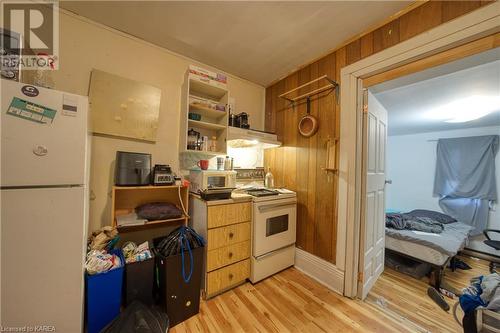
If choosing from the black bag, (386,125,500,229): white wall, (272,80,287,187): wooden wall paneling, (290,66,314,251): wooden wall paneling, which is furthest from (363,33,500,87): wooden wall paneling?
(386,125,500,229): white wall

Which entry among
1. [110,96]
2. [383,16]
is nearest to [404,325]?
[383,16]

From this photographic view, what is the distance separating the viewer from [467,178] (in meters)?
3.30

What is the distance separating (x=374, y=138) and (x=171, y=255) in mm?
2244

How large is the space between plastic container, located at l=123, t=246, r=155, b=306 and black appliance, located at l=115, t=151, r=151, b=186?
0.64 m

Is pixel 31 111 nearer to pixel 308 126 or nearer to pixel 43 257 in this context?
pixel 43 257

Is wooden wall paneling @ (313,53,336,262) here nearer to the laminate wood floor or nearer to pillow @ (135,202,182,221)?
the laminate wood floor

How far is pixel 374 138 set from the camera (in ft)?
6.23

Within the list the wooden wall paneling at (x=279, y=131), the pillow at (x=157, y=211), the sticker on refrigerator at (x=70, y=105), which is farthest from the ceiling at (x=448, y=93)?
the sticker on refrigerator at (x=70, y=105)

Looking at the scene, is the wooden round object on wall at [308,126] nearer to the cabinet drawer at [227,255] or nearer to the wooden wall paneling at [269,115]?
the wooden wall paneling at [269,115]

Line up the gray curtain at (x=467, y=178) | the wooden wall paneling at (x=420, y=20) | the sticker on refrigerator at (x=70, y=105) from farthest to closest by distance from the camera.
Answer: the gray curtain at (x=467, y=178) → the wooden wall paneling at (x=420, y=20) → the sticker on refrigerator at (x=70, y=105)

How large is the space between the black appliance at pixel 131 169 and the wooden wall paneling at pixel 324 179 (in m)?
1.75

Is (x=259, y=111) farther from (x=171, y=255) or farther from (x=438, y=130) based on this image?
(x=438, y=130)

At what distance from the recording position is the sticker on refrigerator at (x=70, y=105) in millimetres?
970

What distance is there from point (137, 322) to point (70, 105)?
1.33m
